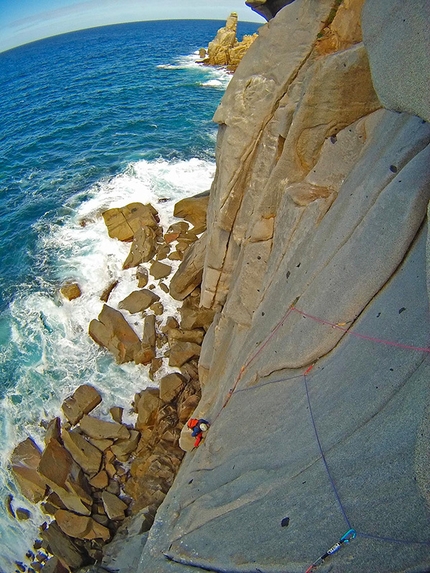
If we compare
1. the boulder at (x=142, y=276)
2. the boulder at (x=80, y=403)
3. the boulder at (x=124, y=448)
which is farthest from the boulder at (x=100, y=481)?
the boulder at (x=142, y=276)

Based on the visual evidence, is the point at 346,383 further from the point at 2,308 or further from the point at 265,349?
the point at 2,308

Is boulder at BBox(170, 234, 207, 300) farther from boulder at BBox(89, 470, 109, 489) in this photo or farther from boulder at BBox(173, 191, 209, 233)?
boulder at BBox(89, 470, 109, 489)

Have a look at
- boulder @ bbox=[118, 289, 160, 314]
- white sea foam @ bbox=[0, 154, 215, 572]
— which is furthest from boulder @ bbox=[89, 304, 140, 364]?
boulder @ bbox=[118, 289, 160, 314]

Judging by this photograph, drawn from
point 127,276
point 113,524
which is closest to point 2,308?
point 127,276

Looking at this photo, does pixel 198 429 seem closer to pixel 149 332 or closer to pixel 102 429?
pixel 102 429

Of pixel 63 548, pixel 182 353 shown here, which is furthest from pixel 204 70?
pixel 63 548

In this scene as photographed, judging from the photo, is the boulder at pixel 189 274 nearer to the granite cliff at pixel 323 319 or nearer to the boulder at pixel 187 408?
the boulder at pixel 187 408
